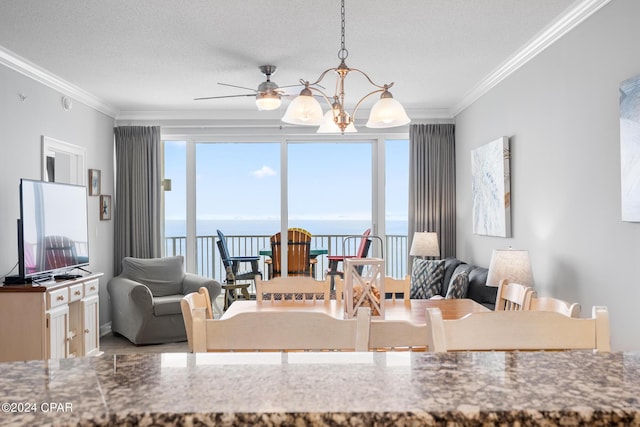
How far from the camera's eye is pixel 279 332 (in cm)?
136

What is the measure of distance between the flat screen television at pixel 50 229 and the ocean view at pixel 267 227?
189 cm

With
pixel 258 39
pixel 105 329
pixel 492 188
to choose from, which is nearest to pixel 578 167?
pixel 492 188

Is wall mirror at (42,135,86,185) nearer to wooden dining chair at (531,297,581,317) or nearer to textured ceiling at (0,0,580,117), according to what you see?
textured ceiling at (0,0,580,117)

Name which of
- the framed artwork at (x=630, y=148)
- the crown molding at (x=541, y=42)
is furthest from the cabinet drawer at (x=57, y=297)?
the crown molding at (x=541, y=42)

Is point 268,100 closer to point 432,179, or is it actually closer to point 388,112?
point 388,112

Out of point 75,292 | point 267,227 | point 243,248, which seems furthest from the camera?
point 243,248

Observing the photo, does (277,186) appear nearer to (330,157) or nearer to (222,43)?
(330,157)

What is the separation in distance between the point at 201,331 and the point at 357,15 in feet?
8.33

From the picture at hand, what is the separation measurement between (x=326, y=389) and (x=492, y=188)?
435cm

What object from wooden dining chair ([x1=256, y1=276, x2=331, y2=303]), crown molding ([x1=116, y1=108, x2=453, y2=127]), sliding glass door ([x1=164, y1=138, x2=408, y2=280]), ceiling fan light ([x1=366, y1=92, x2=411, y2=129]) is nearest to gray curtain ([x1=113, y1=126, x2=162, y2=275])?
crown molding ([x1=116, y1=108, x2=453, y2=127])

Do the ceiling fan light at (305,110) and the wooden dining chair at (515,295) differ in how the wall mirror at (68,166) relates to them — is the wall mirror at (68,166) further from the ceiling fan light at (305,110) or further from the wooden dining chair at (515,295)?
the wooden dining chair at (515,295)

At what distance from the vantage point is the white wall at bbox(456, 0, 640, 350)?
280 centimetres

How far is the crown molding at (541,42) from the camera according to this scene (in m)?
3.12

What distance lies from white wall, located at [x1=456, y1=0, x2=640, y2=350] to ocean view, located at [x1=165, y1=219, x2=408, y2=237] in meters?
2.33
